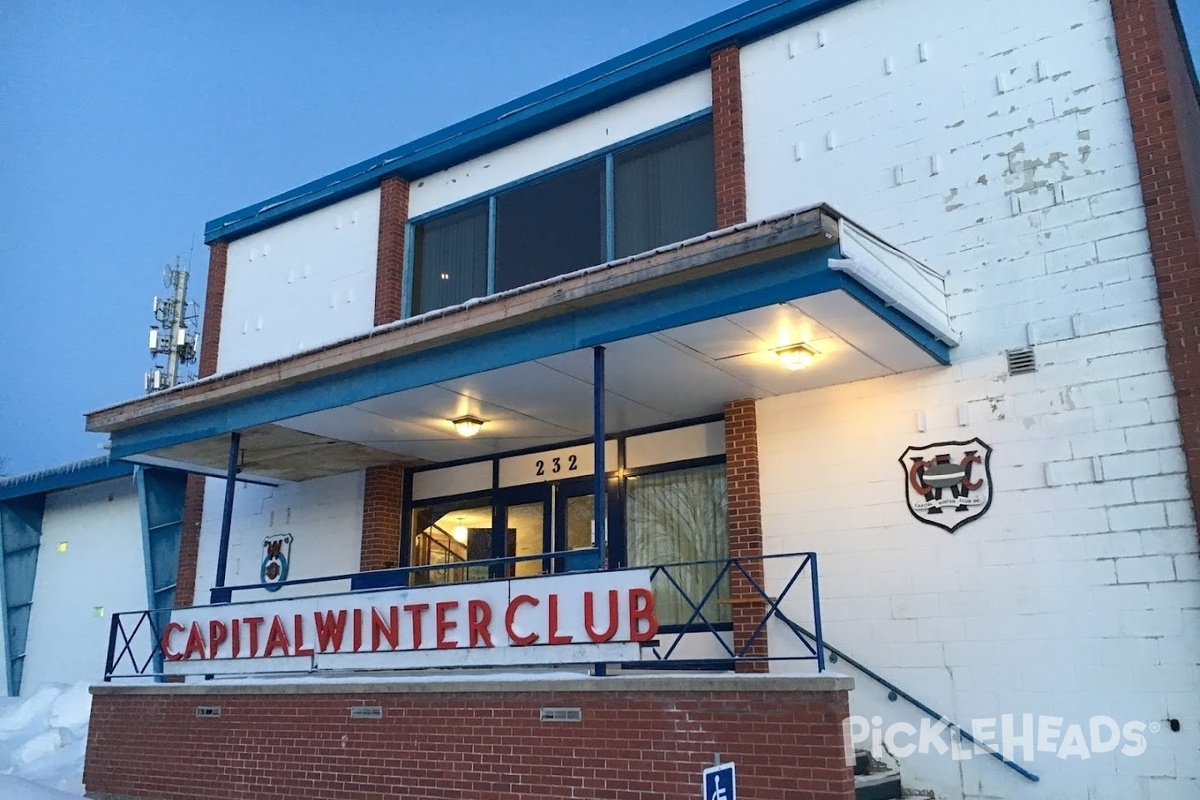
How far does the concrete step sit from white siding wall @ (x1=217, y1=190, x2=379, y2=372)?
8.71 m

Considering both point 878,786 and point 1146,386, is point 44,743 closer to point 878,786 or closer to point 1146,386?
point 878,786

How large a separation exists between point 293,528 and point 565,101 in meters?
6.90

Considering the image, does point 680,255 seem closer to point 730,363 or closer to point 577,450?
point 730,363

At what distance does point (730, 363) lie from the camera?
9.46m

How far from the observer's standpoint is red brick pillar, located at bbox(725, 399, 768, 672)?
9.86 metres

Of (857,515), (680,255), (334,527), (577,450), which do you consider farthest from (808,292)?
(334,527)

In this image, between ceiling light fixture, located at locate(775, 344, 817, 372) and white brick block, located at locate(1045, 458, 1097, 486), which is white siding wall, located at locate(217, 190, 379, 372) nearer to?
ceiling light fixture, located at locate(775, 344, 817, 372)

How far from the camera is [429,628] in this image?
9070 mm

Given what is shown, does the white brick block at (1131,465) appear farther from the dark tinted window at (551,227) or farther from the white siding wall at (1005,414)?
the dark tinted window at (551,227)

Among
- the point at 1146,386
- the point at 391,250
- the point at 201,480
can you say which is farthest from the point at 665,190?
the point at 201,480

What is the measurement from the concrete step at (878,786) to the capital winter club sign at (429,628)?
206 centimetres

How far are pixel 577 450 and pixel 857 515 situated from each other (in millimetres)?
3854

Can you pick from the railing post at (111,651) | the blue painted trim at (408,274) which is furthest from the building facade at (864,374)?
the railing post at (111,651)

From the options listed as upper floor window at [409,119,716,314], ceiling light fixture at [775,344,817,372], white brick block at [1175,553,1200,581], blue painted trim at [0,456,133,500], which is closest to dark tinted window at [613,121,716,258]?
upper floor window at [409,119,716,314]
